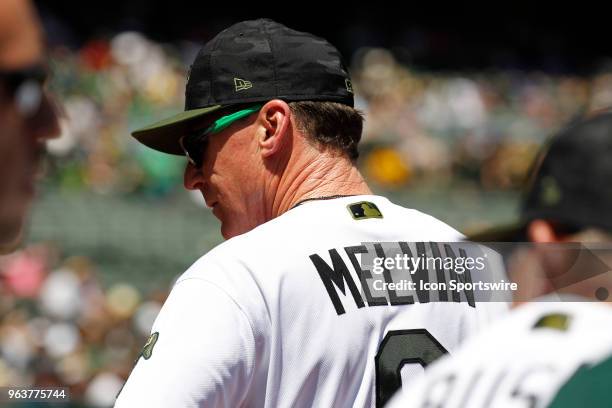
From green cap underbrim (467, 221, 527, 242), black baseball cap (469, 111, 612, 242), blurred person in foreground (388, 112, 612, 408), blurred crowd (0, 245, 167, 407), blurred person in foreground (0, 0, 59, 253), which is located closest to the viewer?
blurred person in foreground (0, 0, 59, 253)

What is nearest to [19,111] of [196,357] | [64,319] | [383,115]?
[196,357]

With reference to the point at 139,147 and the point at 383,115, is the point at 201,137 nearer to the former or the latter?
the point at 139,147

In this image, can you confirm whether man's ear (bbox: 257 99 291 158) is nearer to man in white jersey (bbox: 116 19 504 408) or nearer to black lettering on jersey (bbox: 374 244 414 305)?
man in white jersey (bbox: 116 19 504 408)

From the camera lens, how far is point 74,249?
840 centimetres

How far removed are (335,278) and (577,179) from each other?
38cm

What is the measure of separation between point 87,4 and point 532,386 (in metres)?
11.8

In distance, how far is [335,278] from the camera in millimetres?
1433

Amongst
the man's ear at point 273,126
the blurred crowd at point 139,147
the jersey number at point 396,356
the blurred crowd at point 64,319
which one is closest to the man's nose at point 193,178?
the man's ear at point 273,126

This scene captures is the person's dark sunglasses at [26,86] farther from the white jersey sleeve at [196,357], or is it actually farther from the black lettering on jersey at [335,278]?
the black lettering on jersey at [335,278]

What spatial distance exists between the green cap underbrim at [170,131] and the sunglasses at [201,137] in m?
0.02

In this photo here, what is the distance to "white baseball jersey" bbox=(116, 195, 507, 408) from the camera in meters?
1.33

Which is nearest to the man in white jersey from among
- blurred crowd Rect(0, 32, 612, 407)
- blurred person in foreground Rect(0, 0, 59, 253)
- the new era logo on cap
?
the new era logo on cap

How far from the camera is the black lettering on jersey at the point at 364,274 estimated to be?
145 centimetres

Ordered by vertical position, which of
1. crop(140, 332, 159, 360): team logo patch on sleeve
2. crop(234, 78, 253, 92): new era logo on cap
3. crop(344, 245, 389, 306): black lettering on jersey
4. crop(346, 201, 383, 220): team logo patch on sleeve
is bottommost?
crop(140, 332, 159, 360): team logo patch on sleeve
